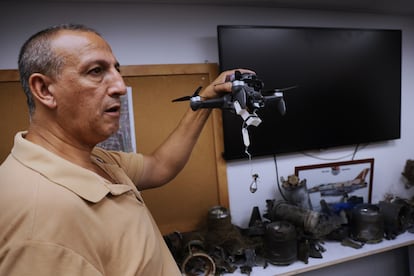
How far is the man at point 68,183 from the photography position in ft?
1.78

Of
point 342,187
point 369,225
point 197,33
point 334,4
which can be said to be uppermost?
point 334,4

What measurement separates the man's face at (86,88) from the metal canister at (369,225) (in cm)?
171

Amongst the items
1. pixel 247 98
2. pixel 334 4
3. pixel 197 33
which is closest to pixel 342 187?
pixel 334 4

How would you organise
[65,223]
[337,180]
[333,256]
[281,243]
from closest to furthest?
[65,223] → [281,243] → [333,256] → [337,180]

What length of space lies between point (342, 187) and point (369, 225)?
39 cm

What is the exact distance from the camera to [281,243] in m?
1.55

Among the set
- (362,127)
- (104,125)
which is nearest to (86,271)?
(104,125)

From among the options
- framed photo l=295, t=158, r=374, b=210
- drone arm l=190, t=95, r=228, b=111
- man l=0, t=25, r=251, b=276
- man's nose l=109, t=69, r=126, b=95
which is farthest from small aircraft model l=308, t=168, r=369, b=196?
man's nose l=109, t=69, r=126, b=95

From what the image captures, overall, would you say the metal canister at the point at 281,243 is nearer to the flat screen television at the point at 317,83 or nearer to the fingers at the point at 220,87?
the flat screen television at the point at 317,83

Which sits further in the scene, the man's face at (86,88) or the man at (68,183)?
the man's face at (86,88)

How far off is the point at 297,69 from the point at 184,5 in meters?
0.83

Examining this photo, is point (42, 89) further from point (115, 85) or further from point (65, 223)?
point (65, 223)

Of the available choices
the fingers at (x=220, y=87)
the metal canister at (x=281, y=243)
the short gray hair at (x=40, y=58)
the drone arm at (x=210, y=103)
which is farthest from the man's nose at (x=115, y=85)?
the metal canister at (x=281, y=243)

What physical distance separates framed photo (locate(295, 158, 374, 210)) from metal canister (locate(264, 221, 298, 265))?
0.52m
